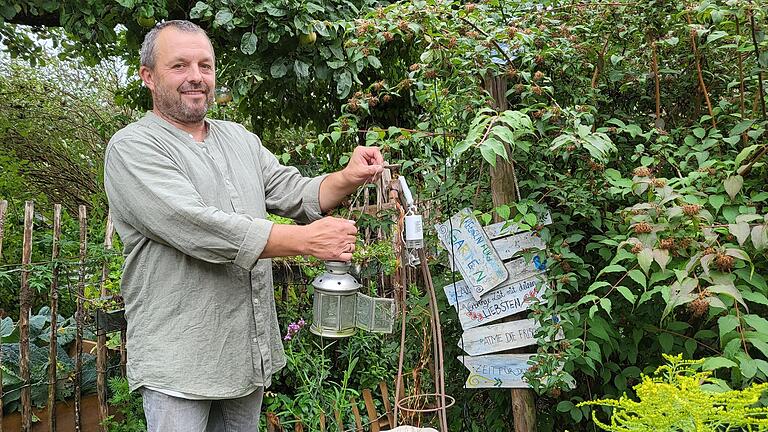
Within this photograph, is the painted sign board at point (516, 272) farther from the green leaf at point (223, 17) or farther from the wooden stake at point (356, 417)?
the green leaf at point (223, 17)

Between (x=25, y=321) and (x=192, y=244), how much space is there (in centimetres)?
168

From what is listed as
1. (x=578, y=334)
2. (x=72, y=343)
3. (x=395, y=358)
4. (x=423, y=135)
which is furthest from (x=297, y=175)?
(x=72, y=343)

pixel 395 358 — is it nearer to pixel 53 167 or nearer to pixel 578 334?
pixel 578 334

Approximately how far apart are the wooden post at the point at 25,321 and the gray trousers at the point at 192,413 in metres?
1.34

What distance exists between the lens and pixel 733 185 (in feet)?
5.29

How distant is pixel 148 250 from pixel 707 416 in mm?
1298

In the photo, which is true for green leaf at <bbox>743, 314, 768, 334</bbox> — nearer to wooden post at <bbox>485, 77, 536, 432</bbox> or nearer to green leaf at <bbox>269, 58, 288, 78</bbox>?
wooden post at <bbox>485, 77, 536, 432</bbox>

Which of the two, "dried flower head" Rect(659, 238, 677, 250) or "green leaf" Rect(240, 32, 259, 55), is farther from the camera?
"green leaf" Rect(240, 32, 259, 55)

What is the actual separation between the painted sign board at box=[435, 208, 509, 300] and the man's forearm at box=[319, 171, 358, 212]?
1.07ft

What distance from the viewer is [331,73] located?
312 centimetres

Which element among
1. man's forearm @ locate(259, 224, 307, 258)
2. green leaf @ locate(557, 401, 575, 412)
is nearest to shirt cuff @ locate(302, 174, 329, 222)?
man's forearm @ locate(259, 224, 307, 258)

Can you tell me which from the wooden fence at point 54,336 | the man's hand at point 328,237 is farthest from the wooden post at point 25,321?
the man's hand at point 328,237

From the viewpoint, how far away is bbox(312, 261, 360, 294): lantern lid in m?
1.71

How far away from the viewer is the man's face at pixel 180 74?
182 centimetres
